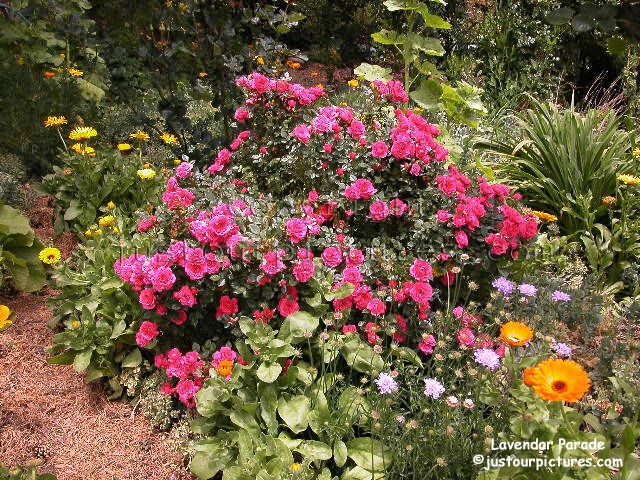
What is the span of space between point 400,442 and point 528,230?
3.80 ft

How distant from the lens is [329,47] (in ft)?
22.1

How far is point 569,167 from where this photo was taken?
11.3 ft

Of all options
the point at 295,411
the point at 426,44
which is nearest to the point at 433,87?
the point at 426,44

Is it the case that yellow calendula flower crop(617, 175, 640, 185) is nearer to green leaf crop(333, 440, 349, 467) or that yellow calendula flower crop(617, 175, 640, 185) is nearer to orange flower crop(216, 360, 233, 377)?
green leaf crop(333, 440, 349, 467)

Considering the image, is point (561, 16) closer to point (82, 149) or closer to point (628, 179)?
point (628, 179)

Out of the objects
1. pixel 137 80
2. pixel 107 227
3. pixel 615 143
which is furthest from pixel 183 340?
pixel 137 80

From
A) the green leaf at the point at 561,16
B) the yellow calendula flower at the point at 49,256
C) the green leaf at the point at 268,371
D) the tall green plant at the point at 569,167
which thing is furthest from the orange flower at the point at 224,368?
the tall green plant at the point at 569,167

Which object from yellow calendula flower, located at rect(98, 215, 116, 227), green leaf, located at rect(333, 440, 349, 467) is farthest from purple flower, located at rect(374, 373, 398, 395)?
yellow calendula flower, located at rect(98, 215, 116, 227)

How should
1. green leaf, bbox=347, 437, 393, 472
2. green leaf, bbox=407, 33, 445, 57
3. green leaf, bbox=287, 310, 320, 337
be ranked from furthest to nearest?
green leaf, bbox=407, 33, 445, 57, green leaf, bbox=287, 310, 320, 337, green leaf, bbox=347, 437, 393, 472

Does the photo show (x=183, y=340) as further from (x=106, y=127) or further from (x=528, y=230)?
(x=106, y=127)

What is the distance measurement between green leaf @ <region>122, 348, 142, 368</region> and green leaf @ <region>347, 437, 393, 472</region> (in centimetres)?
103

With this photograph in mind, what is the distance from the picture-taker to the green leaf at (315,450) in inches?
75.6

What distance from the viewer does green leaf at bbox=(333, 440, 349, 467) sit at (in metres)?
1.92

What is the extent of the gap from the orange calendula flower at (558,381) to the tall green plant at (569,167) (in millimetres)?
2171
